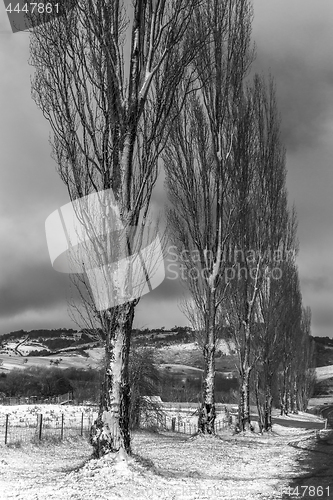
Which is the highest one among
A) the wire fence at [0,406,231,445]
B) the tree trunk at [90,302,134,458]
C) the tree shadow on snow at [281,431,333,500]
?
the tree trunk at [90,302,134,458]

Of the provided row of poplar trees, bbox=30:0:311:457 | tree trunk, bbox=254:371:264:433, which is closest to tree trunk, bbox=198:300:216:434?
row of poplar trees, bbox=30:0:311:457

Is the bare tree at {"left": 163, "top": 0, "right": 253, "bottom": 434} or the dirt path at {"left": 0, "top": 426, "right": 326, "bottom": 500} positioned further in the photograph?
the bare tree at {"left": 163, "top": 0, "right": 253, "bottom": 434}

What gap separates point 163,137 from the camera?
8586 millimetres

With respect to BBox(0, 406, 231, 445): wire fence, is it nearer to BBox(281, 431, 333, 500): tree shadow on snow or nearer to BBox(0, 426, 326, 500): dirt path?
BBox(0, 426, 326, 500): dirt path

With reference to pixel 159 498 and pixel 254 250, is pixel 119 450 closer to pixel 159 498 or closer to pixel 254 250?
pixel 159 498

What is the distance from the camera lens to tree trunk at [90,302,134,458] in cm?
666

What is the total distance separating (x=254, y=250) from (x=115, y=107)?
12.2 m

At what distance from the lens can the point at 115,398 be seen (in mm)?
6762

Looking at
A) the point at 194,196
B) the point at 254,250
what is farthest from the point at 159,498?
the point at 254,250

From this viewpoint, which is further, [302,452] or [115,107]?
[302,452]

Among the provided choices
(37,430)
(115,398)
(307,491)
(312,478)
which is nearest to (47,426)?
(37,430)

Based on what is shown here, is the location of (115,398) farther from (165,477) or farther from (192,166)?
(192,166)

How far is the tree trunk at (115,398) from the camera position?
666 centimetres

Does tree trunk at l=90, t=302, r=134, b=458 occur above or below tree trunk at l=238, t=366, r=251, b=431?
above
